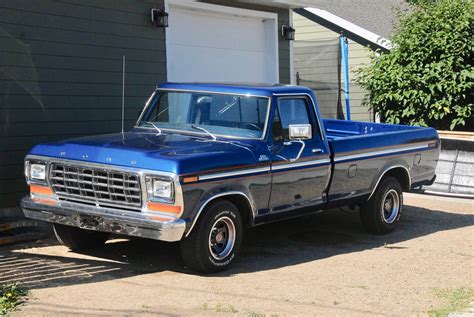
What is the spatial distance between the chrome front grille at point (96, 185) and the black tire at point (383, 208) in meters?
3.41

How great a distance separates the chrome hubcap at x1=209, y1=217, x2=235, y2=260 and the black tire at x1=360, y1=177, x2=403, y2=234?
8.35 feet

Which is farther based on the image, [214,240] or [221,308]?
[214,240]

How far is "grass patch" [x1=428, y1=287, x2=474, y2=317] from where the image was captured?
5.99 m

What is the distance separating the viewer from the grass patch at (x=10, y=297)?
18.6ft

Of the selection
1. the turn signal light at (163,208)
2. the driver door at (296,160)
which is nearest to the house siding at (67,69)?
the turn signal light at (163,208)

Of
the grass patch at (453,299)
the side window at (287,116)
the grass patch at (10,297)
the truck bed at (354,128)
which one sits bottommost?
the grass patch at (453,299)

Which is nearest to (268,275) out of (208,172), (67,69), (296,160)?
(208,172)

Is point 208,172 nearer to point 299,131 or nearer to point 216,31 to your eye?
point 299,131

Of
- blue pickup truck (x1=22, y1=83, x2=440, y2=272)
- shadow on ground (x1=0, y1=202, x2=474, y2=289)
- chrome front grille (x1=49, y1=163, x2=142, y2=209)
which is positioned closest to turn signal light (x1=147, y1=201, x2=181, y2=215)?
blue pickup truck (x1=22, y1=83, x2=440, y2=272)

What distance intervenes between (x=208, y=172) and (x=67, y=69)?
3717 millimetres

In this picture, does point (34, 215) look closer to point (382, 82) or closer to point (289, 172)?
point (289, 172)

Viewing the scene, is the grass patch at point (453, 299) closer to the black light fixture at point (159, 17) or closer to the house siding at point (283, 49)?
the black light fixture at point (159, 17)

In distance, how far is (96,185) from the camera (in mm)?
6887

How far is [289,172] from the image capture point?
7652mm
